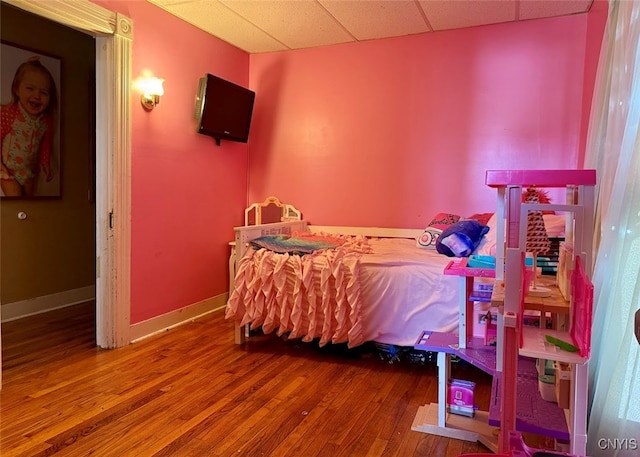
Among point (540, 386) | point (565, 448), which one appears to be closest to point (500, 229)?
point (540, 386)

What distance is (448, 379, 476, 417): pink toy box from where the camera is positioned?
2.03 meters

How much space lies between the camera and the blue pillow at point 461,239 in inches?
107

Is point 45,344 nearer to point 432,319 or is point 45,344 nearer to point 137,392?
point 137,392

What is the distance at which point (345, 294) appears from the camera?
2.61 meters

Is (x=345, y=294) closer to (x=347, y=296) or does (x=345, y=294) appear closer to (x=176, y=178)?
(x=347, y=296)

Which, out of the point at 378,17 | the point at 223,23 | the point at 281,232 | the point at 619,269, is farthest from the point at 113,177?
the point at 619,269

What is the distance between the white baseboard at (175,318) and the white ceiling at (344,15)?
2107 mm

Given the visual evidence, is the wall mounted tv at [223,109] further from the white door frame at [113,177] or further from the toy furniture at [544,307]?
the toy furniture at [544,307]

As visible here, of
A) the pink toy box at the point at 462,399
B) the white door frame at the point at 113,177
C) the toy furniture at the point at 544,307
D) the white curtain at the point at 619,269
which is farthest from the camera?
the white door frame at the point at 113,177

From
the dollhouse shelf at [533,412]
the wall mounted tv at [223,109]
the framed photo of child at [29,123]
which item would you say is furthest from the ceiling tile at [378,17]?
the dollhouse shelf at [533,412]

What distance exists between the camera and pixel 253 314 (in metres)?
2.79

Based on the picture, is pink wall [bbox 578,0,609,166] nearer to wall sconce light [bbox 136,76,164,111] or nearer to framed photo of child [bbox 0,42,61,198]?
wall sconce light [bbox 136,76,164,111]

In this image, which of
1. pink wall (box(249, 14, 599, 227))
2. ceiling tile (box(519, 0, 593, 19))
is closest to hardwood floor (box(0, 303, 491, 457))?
pink wall (box(249, 14, 599, 227))

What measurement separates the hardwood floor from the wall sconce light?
155 cm
